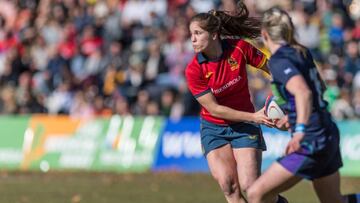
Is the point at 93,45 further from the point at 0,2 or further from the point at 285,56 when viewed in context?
the point at 285,56

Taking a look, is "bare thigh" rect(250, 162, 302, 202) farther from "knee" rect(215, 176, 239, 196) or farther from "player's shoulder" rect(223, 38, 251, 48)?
"player's shoulder" rect(223, 38, 251, 48)

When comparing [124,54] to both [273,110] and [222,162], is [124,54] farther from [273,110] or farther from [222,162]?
[273,110]

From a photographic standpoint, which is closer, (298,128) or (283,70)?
(298,128)

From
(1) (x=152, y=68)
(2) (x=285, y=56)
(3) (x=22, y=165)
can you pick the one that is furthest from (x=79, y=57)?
(2) (x=285, y=56)

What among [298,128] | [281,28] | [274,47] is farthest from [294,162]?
[281,28]

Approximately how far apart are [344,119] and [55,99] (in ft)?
22.5

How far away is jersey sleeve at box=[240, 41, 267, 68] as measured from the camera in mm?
9438

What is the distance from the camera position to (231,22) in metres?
9.52

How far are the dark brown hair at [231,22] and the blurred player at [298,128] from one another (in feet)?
4.71

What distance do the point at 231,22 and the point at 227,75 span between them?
60 cm

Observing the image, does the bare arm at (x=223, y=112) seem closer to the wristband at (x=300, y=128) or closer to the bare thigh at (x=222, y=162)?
the bare thigh at (x=222, y=162)

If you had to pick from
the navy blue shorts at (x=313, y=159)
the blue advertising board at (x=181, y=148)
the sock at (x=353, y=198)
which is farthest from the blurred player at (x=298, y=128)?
the blue advertising board at (x=181, y=148)

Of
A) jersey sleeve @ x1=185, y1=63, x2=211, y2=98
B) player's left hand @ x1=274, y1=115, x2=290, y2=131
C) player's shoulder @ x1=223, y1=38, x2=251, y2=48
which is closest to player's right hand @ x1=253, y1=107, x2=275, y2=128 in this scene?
player's left hand @ x1=274, y1=115, x2=290, y2=131

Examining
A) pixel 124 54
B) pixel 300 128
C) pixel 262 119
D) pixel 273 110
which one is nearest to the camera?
pixel 300 128
